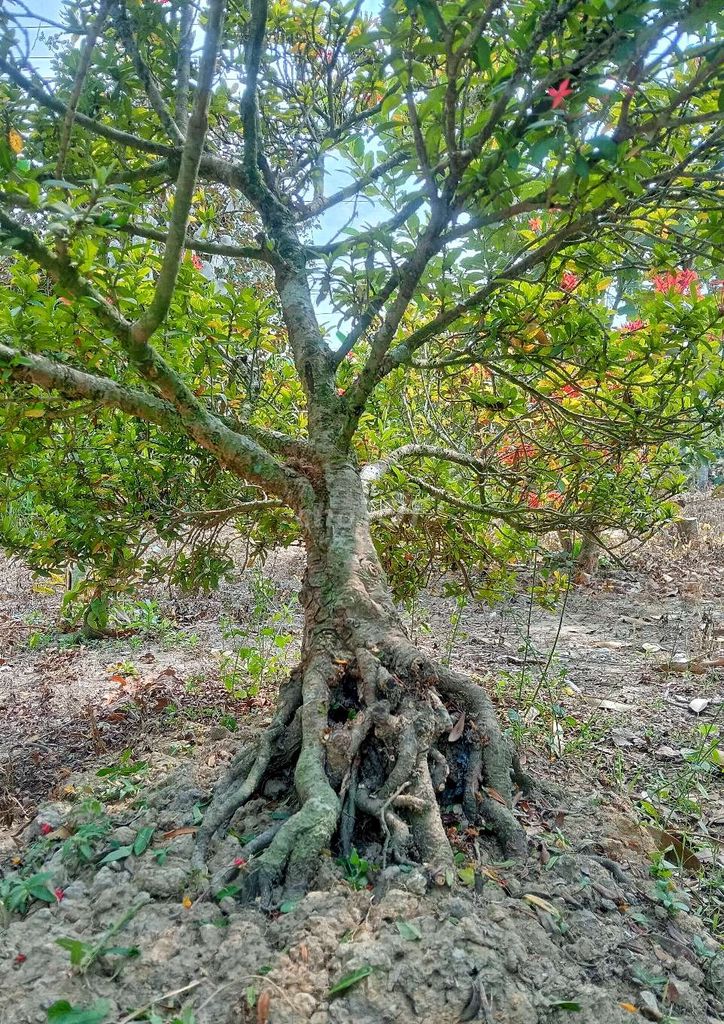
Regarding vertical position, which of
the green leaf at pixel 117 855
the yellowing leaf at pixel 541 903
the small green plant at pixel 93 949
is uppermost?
the yellowing leaf at pixel 541 903

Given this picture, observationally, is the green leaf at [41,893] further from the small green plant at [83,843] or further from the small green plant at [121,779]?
the small green plant at [121,779]

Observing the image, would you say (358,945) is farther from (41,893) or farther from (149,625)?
(149,625)

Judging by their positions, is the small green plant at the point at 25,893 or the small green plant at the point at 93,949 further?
the small green plant at the point at 25,893

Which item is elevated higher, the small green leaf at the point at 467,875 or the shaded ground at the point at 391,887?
the small green leaf at the point at 467,875

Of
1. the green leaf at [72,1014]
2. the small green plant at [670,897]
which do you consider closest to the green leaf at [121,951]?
the green leaf at [72,1014]

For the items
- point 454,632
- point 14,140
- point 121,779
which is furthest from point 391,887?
point 14,140

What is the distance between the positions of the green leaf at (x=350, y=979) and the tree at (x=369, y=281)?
354 millimetres

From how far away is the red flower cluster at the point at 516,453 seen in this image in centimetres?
369

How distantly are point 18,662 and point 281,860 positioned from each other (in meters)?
3.90

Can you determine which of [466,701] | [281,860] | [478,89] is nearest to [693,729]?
[466,701]

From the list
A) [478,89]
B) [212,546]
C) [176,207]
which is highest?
[478,89]

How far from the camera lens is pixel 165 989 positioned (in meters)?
1.30

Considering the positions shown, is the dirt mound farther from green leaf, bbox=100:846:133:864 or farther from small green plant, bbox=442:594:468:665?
small green plant, bbox=442:594:468:665

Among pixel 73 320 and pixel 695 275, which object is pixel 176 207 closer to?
pixel 73 320
